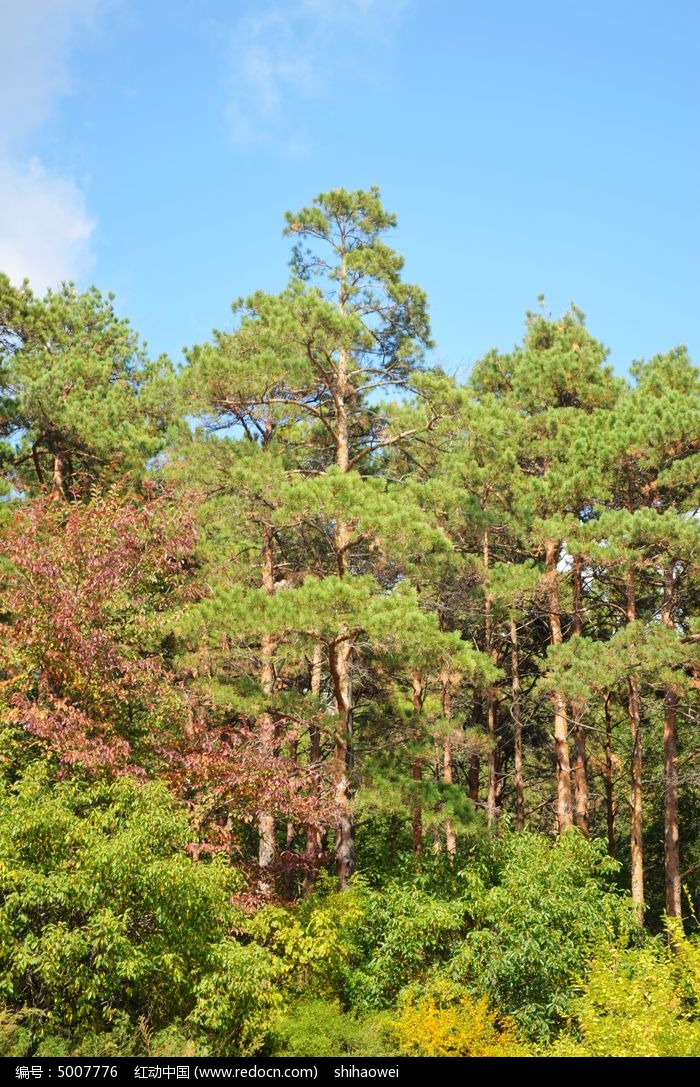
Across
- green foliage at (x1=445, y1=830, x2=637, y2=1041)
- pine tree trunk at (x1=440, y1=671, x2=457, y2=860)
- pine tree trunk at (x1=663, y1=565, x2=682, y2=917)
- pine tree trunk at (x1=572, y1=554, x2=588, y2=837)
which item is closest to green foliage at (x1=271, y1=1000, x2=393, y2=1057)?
green foliage at (x1=445, y1=830, x2=637, y2=1041)

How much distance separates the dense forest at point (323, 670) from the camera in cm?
1123

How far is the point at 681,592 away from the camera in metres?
20.8

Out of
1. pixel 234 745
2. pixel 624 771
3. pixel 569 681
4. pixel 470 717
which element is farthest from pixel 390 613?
pixel 624 771

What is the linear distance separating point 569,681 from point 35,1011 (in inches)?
430

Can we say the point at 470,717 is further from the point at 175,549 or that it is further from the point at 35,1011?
the point at 35,1011

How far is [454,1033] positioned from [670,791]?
32.5 feet

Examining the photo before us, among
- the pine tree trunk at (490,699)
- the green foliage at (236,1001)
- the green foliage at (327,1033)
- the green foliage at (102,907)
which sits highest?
the pine tree trunk at (490,699)

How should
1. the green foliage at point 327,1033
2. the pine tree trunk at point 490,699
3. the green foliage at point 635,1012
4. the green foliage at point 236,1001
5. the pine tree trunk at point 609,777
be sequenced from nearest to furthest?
the green foliage at point 635,1012 → the green foliage at point 236,1001 → the green foliage at point 327,1033 → the pine tree trunk at point 490,699 → the pine tree trunk at point 609,777

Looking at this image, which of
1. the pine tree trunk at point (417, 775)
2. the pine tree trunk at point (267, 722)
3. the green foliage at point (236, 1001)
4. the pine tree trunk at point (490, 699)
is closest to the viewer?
the green foliage at point (236, 1001)

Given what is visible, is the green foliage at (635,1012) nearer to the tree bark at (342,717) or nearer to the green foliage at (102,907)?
the green foliage at (102,907)

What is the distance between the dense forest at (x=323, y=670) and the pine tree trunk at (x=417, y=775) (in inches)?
4.1

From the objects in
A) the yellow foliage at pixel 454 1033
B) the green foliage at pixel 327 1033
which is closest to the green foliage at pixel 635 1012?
the yellow foliage at pixel 454 1033

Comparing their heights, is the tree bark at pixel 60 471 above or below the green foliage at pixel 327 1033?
above
